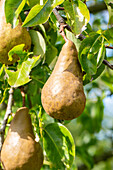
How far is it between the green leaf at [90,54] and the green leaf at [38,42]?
276 millimetres

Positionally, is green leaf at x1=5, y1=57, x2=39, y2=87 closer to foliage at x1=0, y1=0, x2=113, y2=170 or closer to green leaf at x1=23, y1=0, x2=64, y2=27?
foliage at x1=0, y1=0, x2=113, y2=170

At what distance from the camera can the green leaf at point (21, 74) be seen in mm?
1033

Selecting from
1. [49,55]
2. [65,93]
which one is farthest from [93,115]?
[65,93]

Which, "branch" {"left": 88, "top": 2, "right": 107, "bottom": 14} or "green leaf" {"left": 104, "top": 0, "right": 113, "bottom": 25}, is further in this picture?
"branch" {"left": 88, "top": 2, "right": 107, "bottom": 14}

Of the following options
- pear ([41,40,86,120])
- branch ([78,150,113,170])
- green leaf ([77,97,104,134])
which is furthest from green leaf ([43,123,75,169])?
branch ([78,150,113,170])

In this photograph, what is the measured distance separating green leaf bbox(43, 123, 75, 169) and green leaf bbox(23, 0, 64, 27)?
42 cm

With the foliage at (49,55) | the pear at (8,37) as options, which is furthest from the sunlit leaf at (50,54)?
the pear at (8,37)

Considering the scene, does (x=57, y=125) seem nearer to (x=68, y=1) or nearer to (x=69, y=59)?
(x=69, y=59)

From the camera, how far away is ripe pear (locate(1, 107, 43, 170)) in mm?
1082

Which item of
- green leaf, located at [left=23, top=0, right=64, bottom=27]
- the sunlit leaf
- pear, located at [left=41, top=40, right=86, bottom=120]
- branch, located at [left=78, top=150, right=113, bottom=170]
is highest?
green leaf, located at [left=23, top=0, right=64, bottom=27]

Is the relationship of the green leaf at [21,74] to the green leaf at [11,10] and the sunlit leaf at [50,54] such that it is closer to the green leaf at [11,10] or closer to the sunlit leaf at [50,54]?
the green leaf at [11,10]

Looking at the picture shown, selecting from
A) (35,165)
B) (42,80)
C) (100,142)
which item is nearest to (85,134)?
(100,142)

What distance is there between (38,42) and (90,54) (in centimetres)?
30

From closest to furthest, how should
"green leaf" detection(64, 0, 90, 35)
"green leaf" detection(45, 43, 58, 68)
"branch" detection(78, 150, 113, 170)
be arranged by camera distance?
"green leaf" detection(64, 0, 90, 35)
"green leaf" detection(45, 43, 58, 68)
"branch" detection(78, 150, 113, 170)
